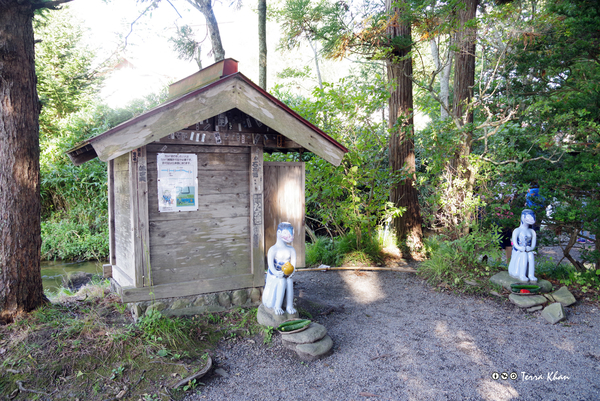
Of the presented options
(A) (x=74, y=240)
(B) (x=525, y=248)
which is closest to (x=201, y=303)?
(B) (x=525, y=248)

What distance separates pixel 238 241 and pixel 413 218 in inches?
215

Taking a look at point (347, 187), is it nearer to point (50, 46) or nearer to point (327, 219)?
point (327, 219)

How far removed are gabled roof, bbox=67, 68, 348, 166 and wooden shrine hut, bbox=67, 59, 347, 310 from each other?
1cm

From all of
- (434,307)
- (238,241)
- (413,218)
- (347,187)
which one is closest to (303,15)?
(347,187)

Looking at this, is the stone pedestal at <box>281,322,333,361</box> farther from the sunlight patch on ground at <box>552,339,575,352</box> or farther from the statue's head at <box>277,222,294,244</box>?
the sunlight patch on ground at <box>552,339,575,352</box>

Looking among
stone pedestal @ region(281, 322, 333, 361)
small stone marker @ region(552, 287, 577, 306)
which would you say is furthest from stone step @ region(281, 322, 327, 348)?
small stone marker @ region(552, 287, 577, 306)

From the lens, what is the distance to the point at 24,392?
10.2ft

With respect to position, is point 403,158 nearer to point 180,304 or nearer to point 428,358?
point 428,358

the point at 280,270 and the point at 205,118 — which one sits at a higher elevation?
the point at 205,118

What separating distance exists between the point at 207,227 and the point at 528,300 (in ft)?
16.0

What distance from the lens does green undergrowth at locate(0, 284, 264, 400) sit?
3197mm

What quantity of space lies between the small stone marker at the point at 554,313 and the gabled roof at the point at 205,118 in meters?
3.72

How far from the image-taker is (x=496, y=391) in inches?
132

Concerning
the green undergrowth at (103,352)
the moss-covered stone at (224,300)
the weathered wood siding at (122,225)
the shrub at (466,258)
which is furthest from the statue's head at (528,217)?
the weathered wood siding at (122,225)
